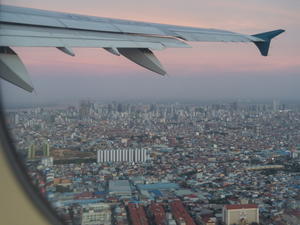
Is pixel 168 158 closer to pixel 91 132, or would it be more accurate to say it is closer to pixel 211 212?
pixel 91 132

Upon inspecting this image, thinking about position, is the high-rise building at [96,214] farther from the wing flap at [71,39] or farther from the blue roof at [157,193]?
the wing flap at [71,39]

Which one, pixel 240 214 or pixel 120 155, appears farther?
pixel 120 155

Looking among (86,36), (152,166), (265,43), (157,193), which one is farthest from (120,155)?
(86,36)

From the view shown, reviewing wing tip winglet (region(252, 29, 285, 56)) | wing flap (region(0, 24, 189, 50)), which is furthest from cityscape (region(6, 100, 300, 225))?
wing tip winglet (region(252, 29, 285, 56))

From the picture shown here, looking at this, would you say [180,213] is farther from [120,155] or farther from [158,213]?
[120,155]

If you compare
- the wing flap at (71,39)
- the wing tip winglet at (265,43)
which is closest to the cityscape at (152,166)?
the wing flap at (71,39)

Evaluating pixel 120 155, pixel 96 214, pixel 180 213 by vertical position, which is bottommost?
pixel 180 213
